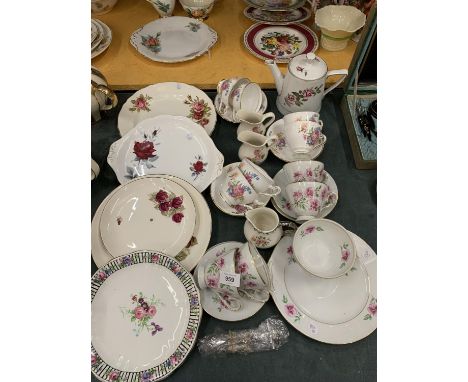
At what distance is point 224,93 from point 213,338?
2.19 ft

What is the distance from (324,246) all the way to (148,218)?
1.42 feet

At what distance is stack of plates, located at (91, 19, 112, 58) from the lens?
1212mm

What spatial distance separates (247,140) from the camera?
96cm

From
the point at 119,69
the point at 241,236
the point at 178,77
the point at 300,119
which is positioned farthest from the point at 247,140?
the point at 119,69

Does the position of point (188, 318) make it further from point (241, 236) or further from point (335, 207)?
point (335, 207)

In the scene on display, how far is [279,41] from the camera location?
128 centimetres

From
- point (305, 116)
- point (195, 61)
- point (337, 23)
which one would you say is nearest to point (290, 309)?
point (305, 116)

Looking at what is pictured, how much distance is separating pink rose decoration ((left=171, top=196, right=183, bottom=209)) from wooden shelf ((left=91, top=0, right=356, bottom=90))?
19.0 inches

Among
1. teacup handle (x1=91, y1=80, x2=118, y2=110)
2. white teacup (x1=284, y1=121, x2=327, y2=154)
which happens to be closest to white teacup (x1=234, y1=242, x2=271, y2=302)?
white teacup (x1=284, y1=121, x2=327, y2=154)

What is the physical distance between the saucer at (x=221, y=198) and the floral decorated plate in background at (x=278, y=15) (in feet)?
2.24

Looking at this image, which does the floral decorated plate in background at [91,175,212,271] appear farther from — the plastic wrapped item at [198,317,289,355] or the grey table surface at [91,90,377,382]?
the plastic wrapped item at [198,317,289,355]

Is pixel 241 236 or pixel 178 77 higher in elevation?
pixel 178 77
